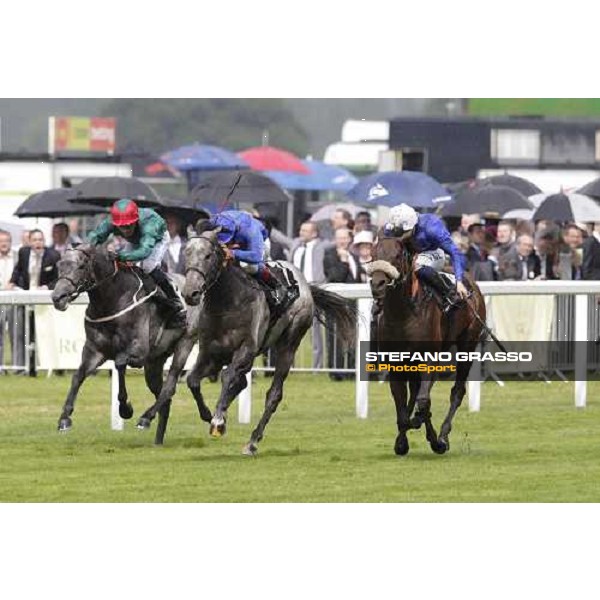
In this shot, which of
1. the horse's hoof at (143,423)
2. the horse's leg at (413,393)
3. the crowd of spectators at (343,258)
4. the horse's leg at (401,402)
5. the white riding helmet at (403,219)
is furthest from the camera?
the crowd of spectators at (343,258)

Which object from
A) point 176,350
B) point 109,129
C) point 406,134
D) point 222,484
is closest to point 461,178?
point 406,134

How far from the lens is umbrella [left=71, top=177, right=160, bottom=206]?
81.8 ft

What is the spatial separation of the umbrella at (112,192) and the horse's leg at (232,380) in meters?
8.81

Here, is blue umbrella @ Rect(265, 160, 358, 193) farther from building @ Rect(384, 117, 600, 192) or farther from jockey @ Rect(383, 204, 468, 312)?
jockey @ Rect(383, 204, 468, 312)

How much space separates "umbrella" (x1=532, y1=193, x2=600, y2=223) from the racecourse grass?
5295 mm

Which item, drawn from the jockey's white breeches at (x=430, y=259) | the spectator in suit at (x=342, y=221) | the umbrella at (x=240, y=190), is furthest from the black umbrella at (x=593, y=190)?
the jockey's white breeches at (x=430, y=259)

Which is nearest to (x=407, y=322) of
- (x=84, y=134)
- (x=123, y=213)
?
(x=123, y=213)

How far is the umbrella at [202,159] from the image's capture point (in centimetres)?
4275

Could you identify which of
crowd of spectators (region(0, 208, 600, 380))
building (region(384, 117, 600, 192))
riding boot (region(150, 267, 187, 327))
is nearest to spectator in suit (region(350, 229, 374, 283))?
crowd of spectators (region(0, 208, 600, 380))

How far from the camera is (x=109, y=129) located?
71.3 metres

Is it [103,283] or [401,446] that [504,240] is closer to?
[103,283]

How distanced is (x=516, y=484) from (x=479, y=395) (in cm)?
566

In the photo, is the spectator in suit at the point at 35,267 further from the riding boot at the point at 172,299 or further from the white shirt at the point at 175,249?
the riding boot at the point at 172,299

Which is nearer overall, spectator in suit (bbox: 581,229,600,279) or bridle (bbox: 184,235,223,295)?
bridle (bbox: 184,235,223,295)
